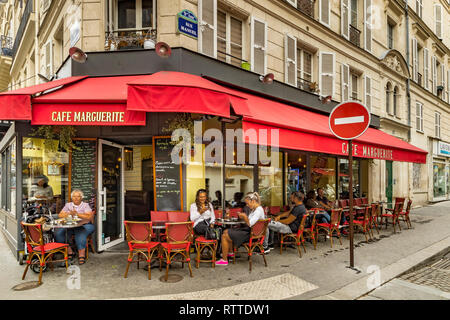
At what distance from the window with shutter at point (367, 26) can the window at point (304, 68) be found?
12.8 ft

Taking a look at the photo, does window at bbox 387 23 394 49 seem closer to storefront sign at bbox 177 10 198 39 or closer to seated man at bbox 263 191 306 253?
storefront sign at bbox 177 10 198 39

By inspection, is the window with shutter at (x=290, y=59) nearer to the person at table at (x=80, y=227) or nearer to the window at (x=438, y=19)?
the person at table at (x=80, y=227)

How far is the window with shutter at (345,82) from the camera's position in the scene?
1171cm

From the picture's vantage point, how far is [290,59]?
31.5ft

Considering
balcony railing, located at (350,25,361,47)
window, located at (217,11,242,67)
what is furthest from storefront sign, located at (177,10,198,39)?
balcony railing, located at (350,25,361,47)

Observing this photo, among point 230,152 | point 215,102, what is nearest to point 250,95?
point 230,152

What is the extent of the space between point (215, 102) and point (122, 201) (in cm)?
357

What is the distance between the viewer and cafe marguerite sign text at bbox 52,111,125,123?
5242 mm

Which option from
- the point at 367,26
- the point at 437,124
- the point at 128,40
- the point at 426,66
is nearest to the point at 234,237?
the point at 128,40

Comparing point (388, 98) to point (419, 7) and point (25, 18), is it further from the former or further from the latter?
point (25, 18)

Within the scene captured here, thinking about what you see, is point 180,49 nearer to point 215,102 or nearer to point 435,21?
point 215,102

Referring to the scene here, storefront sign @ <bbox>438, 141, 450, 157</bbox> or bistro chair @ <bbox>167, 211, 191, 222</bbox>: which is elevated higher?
storefront sign @ <bbox>438, 141, 450, 157</bbox>

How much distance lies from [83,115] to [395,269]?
6.01m

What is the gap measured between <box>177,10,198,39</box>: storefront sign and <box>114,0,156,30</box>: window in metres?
Result: 0.75
